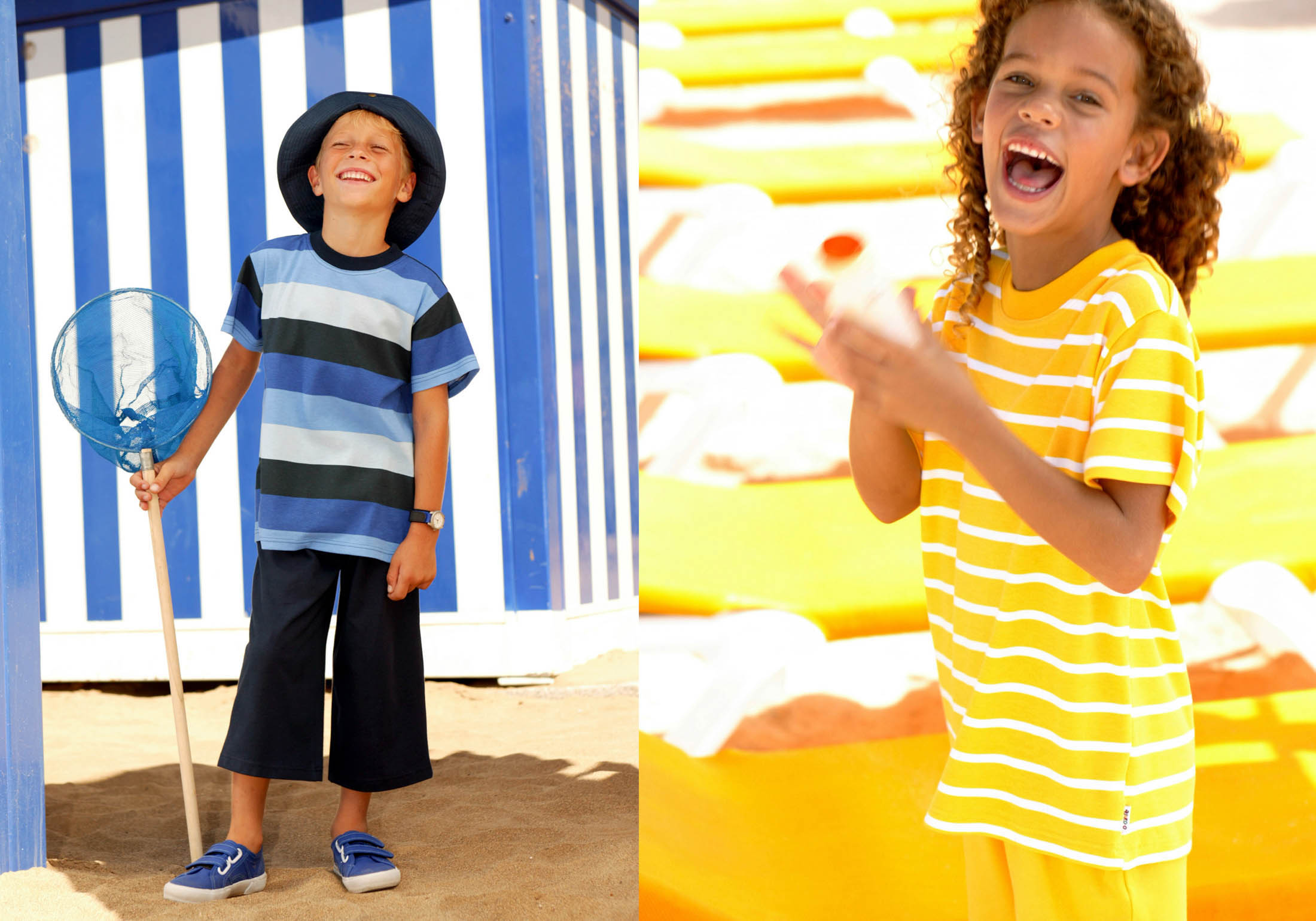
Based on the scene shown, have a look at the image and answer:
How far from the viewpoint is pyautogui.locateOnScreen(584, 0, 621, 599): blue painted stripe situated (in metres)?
4.85

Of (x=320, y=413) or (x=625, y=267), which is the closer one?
(x=320, y=413)

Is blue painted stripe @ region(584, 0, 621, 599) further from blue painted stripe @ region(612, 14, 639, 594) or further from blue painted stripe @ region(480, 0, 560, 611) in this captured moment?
blue painted stripe @ region(480, 0, 560, 611)

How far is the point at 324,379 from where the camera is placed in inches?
81.5

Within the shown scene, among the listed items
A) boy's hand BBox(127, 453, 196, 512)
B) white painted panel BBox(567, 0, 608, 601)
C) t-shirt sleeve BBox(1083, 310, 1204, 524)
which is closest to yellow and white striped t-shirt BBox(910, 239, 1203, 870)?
t-shirt sleeve BBox(1083, 310, 1204, 524)

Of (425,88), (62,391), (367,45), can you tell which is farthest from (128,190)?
(62,391)

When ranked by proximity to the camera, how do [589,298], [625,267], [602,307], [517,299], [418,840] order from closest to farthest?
1. [418,840]
2. [517,299]
3. [589,298]
4. [602,307]
5. [625,267]

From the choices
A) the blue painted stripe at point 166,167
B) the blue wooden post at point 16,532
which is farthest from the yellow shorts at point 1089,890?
the blue painted stripe at point 166,167

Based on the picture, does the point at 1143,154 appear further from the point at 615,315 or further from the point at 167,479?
the point at 615,315

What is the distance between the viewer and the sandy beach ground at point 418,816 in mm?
1949

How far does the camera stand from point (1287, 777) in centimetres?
155

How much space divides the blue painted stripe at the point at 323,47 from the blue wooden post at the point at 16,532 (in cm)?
226

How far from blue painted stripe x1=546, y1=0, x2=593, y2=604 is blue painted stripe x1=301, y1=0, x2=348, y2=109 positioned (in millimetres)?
891

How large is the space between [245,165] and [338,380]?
9.27 feet

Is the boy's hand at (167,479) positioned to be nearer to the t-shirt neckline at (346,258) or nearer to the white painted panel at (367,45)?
the t-shirt neckline at (346,258)
